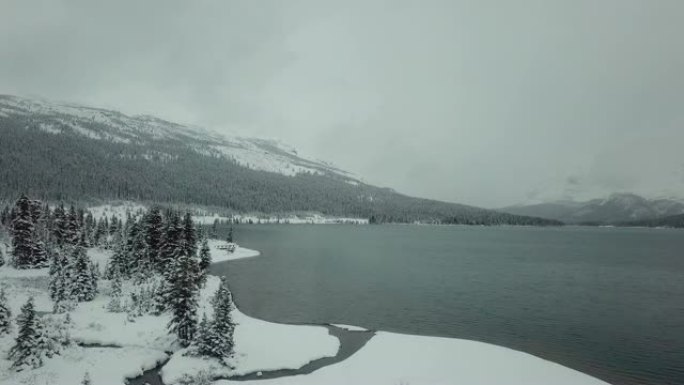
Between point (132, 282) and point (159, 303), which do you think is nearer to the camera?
point (159, 303)

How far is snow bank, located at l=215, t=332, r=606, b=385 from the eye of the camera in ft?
111

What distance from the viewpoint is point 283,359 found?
1517 inches

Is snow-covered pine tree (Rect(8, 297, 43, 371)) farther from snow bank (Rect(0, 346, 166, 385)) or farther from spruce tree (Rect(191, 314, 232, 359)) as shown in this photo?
spruce tree (Rect(191, 314, 232, 359))

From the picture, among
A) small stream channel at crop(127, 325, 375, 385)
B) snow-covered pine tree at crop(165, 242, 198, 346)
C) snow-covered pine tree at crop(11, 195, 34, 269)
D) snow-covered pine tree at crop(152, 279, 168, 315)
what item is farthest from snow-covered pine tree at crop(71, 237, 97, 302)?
small stream channel at crop(127, 325, 375, 385)

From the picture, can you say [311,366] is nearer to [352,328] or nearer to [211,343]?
[211,343]

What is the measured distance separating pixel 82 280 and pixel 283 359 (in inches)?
1386

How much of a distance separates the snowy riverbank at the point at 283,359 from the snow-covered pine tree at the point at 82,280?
202 inches

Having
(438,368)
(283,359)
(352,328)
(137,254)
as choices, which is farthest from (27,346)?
(137,254)

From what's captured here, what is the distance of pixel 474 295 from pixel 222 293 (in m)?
48.4

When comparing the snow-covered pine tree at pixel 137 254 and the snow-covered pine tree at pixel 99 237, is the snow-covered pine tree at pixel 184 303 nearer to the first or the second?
the snow-covered pine tree at pixel 137 254

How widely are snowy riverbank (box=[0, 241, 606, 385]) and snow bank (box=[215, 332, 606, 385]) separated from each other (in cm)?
8

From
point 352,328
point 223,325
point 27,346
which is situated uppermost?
point 223,325

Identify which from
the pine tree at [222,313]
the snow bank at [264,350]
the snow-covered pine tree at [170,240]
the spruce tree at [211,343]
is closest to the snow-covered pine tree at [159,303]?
the snow bank at [264,350]

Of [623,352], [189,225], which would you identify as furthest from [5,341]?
[623,352]
